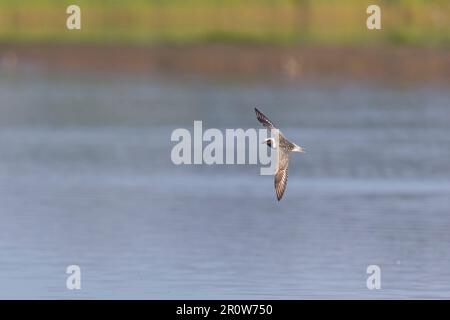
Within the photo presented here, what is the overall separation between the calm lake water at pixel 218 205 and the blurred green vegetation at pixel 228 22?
40.1 feet

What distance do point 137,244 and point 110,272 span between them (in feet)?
6.24

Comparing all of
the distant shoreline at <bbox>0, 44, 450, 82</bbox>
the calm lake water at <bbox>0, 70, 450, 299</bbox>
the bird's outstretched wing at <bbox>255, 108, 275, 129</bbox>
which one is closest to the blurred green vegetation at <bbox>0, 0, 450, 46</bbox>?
the distant shoreline at <bbox>0, 44, 450, 82</bbox>

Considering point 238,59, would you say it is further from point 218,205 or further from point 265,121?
point 265,121

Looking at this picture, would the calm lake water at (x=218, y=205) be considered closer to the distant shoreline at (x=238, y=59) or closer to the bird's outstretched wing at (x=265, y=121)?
the bird's outstretched wing at (x=265, y=121)

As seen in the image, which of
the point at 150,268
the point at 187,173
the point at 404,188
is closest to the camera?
the point at 150,268

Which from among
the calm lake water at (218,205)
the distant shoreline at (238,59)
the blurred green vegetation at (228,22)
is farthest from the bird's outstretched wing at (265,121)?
the blurred green vegetation at (228,22)

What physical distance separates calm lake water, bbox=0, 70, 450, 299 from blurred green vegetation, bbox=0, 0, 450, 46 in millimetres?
12227

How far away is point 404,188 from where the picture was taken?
27.6 meters

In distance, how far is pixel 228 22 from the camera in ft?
199

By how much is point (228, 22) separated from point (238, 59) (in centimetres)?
638

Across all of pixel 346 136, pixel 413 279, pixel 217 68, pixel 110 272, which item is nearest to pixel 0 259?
pixel 110 272

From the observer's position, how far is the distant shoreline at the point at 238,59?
53.2m
